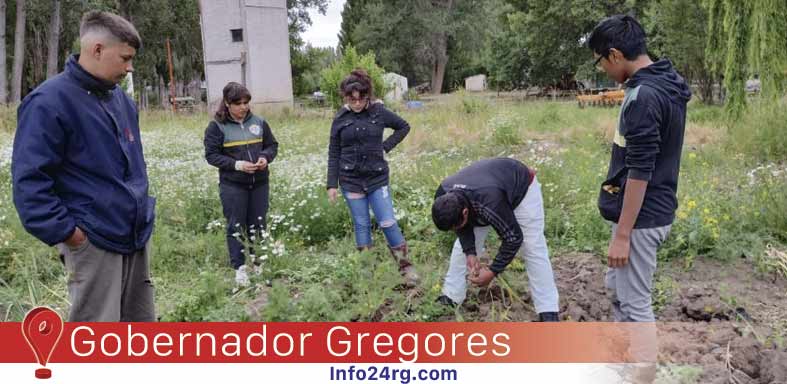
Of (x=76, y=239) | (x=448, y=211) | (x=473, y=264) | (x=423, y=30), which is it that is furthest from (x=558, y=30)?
(x=76, y=239)

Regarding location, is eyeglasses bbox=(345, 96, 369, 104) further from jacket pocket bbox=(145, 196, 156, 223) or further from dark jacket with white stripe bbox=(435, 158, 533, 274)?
jacket pocket bbox=(145, 196, 156, 223)

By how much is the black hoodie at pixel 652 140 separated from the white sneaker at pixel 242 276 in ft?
8.99

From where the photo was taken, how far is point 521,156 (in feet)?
29.8

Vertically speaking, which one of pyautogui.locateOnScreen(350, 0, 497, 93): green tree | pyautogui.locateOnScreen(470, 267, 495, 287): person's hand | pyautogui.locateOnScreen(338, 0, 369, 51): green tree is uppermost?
pyautogui.locateOnScreen(338, 0, 369, 51): green tree

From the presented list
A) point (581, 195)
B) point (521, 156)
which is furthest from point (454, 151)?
point (581, 195)

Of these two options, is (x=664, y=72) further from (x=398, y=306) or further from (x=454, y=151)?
(x=454, y=151)

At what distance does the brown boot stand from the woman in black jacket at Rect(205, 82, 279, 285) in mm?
1101

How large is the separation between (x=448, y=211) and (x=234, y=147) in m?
2.19

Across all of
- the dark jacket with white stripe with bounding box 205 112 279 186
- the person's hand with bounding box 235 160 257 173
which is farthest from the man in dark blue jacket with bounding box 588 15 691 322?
the dark jacket with white stripe with bounding box 205 112 279 186

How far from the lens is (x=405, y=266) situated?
15.5ft

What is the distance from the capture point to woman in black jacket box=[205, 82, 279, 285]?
15.3 feet

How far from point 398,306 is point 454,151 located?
18.5 feet

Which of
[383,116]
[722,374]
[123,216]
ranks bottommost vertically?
[722,374]

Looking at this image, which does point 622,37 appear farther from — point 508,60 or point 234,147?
point 508,60
